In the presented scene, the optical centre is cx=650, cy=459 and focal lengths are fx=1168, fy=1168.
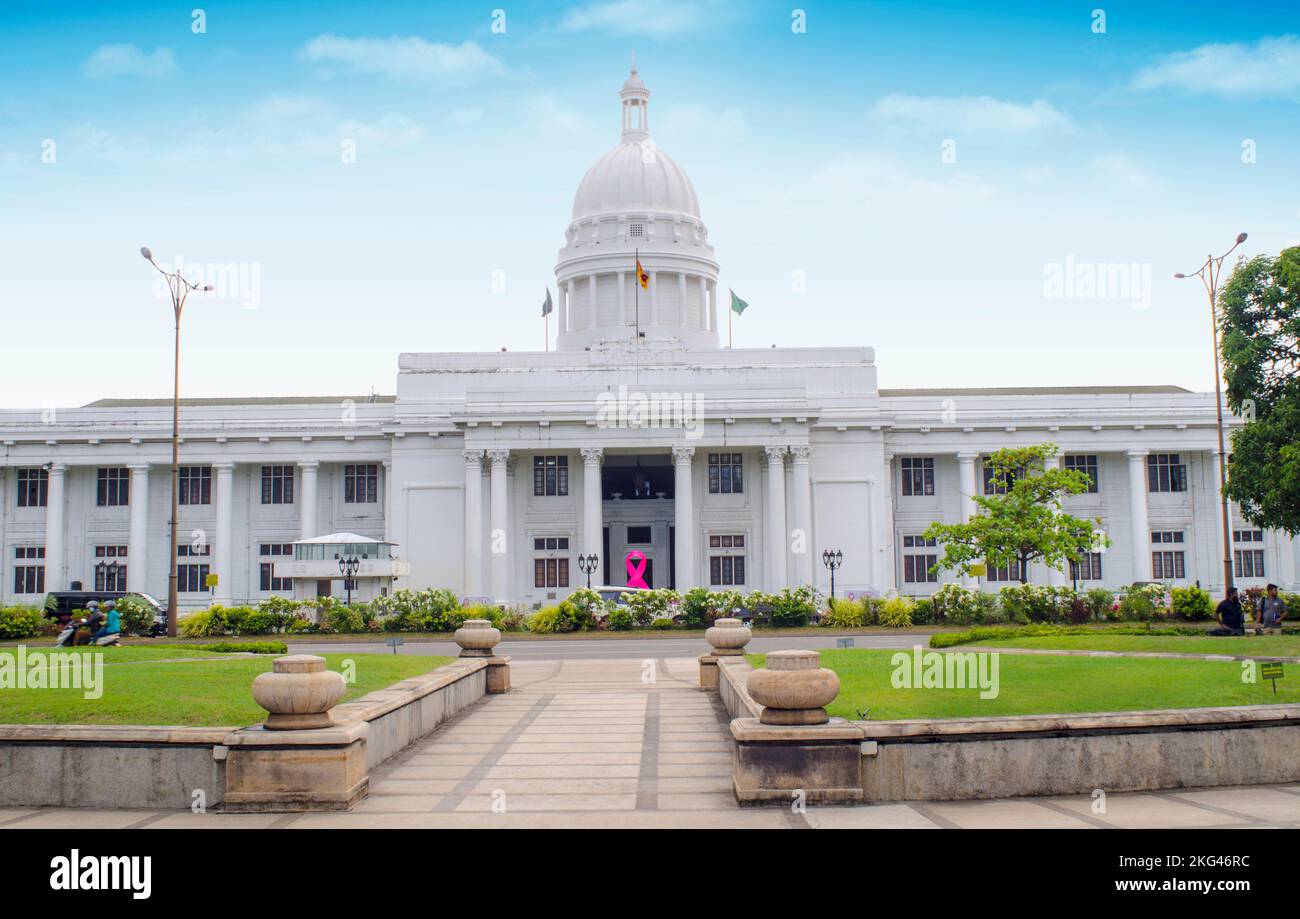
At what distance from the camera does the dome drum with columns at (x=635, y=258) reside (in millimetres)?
73750

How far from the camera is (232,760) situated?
42.3 ft

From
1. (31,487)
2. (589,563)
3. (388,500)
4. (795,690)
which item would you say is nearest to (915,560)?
(589,563)

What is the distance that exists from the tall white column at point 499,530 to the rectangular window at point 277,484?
1289cm

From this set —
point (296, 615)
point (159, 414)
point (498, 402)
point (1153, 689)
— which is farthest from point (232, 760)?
point (159, 414)

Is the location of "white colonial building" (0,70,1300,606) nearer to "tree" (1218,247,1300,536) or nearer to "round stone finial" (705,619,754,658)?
"tree" (1218,247,1300,536)

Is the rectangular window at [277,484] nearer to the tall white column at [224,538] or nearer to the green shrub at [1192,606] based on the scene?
the tall white column at [224,538]

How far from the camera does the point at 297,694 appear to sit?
511 inches

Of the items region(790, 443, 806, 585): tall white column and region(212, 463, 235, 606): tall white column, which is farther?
region(212, 463, 235, 606): tall white column

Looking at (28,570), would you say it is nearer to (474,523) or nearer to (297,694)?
(474,523)

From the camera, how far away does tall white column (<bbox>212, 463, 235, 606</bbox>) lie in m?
61.7

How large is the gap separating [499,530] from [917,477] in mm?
23189

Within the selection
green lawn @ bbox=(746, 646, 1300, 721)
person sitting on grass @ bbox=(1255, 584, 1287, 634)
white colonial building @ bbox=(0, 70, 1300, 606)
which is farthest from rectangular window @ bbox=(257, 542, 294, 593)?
green lawn @ bbox=(746, 646, 1300, 721)

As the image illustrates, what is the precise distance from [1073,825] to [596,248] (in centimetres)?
6612

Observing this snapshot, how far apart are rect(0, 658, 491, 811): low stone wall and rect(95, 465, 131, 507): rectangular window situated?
179 ft
